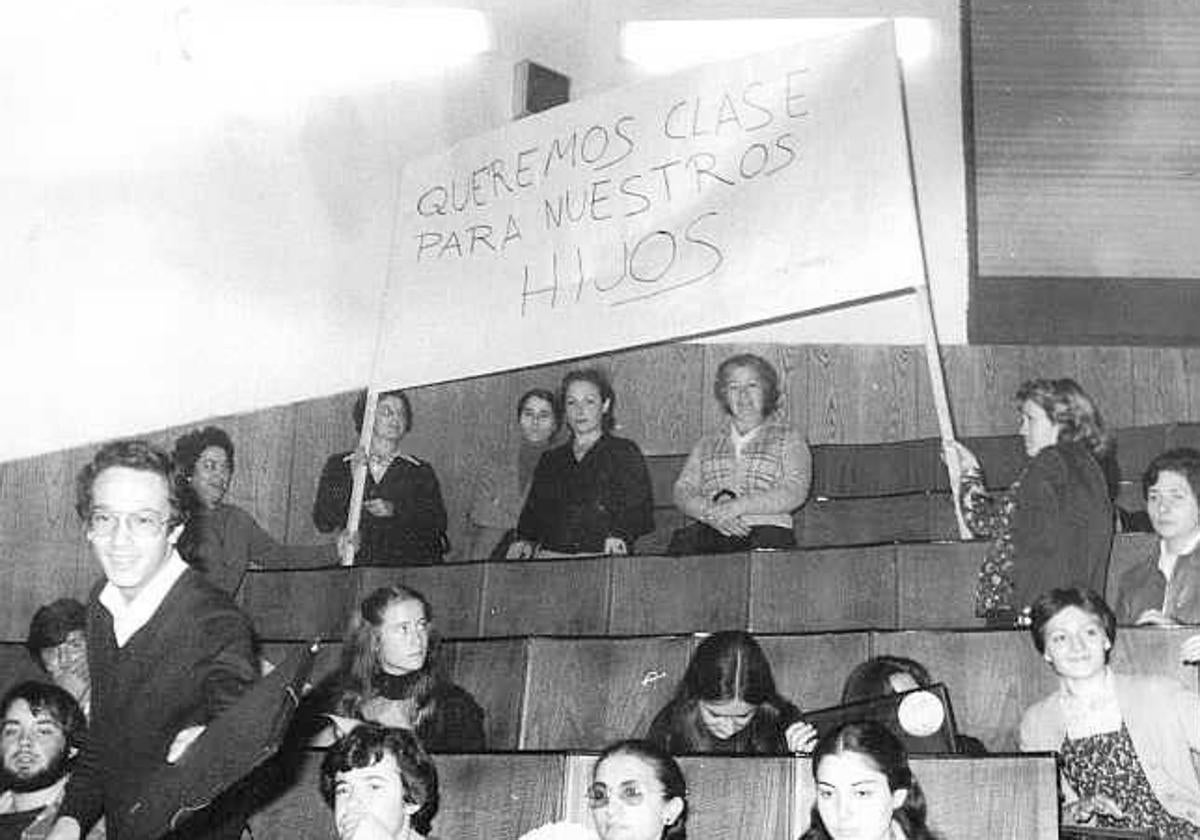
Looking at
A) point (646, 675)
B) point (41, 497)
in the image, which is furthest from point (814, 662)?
point (41, 497)

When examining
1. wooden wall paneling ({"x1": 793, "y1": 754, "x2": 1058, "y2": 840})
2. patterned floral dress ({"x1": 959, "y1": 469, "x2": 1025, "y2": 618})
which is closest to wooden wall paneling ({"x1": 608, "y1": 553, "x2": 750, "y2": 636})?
patterned floral dress ({"x1": 959, "y1": 469, "x2": 1025, "y2": 618})

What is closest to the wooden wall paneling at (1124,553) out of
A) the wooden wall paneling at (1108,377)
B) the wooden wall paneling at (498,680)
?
the wooden wall paneling at (1108,377)

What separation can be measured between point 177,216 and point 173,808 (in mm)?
920

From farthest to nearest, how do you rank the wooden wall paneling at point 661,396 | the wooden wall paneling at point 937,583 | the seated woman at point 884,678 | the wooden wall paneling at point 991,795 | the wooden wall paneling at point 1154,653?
1. the wooden wall paneling at point 661,396
2. the wooden wall paneling at point 937,583
3. the seated woman at point 884,678
4. the wooden wall paneling at point 1154,653
5. the wooden wall paneling at point 991,795

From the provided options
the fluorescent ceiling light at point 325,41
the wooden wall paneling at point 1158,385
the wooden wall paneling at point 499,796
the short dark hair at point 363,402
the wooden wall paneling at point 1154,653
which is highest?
the fluorescent ceiling light at point 325,41

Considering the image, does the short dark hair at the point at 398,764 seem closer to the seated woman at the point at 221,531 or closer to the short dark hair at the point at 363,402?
the seated woman at the point at 221,531

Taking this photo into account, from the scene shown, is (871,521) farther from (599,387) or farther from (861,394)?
(599,387)

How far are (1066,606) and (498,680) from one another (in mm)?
707

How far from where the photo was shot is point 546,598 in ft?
7.38

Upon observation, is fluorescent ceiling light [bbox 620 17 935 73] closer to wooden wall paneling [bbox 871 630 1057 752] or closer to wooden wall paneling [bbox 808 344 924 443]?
wooden wall paneling [bbox 808 344 924 443]

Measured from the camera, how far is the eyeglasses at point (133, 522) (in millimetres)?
1825

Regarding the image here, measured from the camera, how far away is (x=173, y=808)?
62.9 inches

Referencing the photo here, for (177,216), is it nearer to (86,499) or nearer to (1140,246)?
(86,499)

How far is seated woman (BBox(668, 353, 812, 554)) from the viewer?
7.64 feet
